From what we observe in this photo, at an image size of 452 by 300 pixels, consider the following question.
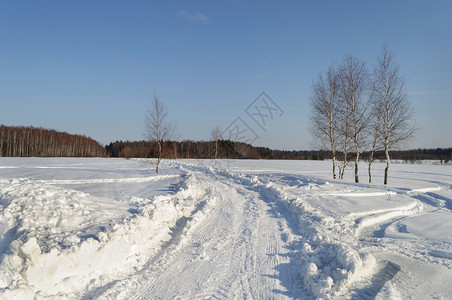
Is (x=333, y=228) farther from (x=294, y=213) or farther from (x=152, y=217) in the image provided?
(x=152, y=217)

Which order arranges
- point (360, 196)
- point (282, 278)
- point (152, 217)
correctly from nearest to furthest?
point (282, 278), point (152, 217), point (360, 196)

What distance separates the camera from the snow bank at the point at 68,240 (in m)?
3.43

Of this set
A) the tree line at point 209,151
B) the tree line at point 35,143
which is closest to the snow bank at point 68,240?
the tree line at point 209,151

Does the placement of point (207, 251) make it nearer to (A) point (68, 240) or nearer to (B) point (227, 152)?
(A) point (68, 240)

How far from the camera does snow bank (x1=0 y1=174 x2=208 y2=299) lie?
3430 mm

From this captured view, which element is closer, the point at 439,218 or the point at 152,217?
the point at 152,217

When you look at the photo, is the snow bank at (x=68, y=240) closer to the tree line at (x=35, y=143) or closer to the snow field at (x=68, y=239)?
the snow field at (x=68, y=239)

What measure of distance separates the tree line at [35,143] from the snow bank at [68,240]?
64501 mm

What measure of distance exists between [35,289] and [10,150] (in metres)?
71.9

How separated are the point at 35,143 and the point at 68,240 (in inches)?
2902

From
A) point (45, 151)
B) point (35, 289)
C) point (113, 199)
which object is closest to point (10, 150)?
point (45, 151)

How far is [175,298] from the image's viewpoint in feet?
10.8

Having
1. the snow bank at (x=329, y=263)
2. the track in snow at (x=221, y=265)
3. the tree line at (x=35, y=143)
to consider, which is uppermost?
the tree line at (x=35, y=143)

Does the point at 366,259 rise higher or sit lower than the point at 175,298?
higher
